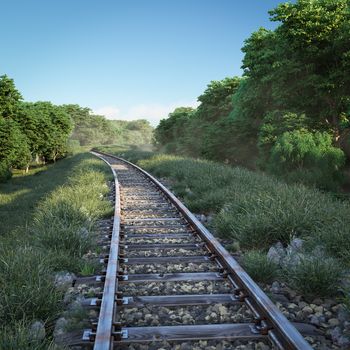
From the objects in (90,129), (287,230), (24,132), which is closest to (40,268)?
(287,230)

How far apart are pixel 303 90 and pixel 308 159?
4.77 m

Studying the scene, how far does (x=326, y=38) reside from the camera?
17688 millimetres

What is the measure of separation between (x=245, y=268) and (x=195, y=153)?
113 ft

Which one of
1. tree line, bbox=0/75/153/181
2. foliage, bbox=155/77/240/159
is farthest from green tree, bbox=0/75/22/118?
foliage, bbox=155/77/240/159

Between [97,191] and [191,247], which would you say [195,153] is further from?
[191,247]

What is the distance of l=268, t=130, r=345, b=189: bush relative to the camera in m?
15.6

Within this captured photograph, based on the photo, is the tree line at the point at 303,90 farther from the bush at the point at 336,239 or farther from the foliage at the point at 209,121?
the bush at the point at 336,239

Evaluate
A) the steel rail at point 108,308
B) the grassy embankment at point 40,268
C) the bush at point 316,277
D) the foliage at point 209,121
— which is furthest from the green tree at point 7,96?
the bush at point 316,277

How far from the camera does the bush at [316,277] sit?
442 centimetres

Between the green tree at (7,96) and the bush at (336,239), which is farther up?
the green tree at (7,96)

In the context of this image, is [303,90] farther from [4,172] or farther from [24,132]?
[24,132]

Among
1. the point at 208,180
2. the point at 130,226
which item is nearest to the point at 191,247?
the point at 130,226

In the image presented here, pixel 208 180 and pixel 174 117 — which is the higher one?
pixel 174 117

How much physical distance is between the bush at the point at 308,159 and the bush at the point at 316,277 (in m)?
11.1
